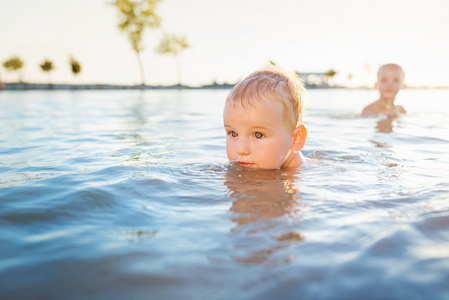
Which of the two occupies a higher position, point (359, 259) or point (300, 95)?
point (300, 95)

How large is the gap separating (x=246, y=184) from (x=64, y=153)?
90.1 inches

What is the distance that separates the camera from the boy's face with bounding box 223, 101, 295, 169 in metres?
3.01

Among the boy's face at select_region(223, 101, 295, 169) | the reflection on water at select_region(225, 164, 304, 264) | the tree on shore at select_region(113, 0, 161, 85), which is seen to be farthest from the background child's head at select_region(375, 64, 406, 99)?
the tree on shore at select_region(113, 0, 161, 85)

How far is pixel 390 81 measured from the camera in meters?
8.53

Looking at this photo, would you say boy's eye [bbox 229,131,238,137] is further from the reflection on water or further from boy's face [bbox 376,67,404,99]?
boy's face [bbox 376,67,404,99]

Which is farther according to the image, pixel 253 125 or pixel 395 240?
pixel 253 125

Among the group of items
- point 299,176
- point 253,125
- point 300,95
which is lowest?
point 299,176

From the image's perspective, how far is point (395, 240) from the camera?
5.23 feet

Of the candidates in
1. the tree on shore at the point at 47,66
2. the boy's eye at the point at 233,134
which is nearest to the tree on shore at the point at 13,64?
the tree on shore at the point at 47,66

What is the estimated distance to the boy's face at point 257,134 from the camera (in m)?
3.01

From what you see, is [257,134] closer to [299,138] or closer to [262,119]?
[262,119]

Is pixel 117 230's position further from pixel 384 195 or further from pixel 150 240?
pixel 384 195

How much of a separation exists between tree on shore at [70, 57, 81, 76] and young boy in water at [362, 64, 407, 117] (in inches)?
1995

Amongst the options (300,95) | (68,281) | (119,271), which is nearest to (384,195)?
(300,95)
